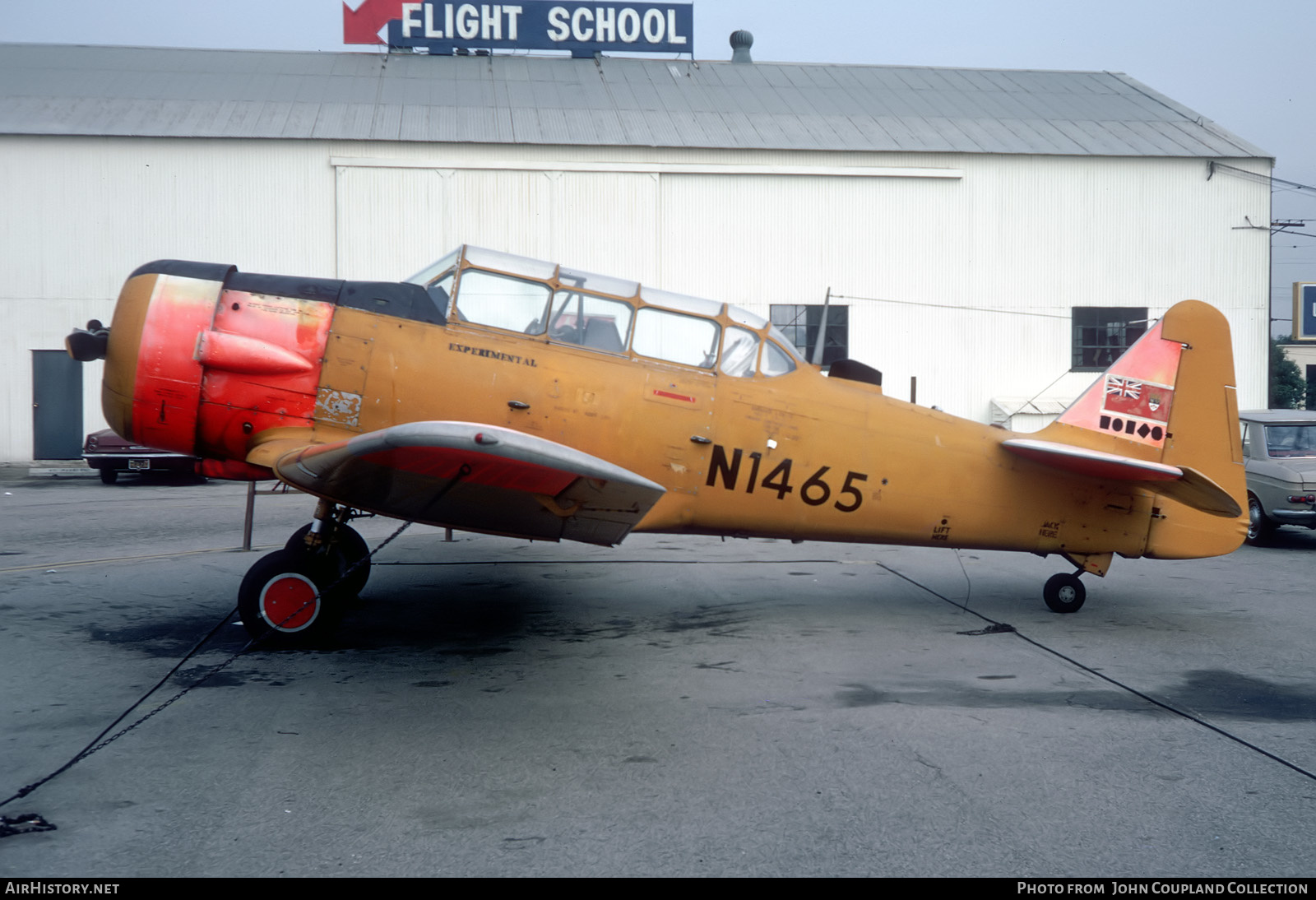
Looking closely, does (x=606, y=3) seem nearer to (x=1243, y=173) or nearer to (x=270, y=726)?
(x=1243, y=173)

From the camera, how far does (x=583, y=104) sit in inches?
983

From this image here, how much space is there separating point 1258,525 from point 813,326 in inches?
488

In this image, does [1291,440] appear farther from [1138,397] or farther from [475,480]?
[475,480]

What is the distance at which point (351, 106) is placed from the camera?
78.2 ft

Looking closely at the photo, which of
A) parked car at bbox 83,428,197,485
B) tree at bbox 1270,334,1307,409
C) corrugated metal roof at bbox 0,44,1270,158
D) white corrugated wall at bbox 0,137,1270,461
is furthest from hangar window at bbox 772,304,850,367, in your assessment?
tree at bbox 1270,334,1307,409

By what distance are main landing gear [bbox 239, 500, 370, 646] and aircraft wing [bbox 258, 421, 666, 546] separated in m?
0.65

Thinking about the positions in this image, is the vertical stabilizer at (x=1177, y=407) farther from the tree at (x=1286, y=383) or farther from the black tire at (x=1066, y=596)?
the tree at (x=1286, y=383)

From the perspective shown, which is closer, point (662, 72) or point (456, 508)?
point (456, 508)

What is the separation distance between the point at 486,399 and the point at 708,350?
1.76 metres

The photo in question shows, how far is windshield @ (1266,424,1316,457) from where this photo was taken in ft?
42.0

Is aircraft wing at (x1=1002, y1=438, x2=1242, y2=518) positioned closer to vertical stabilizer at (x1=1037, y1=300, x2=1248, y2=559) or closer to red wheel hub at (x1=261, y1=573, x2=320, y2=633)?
vertical stabilizer at (x1=1037, y1=300, x2=1248, y2=559)

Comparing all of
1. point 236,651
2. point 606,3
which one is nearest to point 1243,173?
point 606,3

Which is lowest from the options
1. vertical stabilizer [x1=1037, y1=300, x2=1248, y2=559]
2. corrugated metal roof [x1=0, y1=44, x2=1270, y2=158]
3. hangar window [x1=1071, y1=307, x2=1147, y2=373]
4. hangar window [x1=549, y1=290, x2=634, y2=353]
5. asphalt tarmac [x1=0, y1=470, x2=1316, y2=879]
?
asphalt tarmac [x1=0, y1=470, x2=1316, y2=879]

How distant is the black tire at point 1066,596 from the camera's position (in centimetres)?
803
